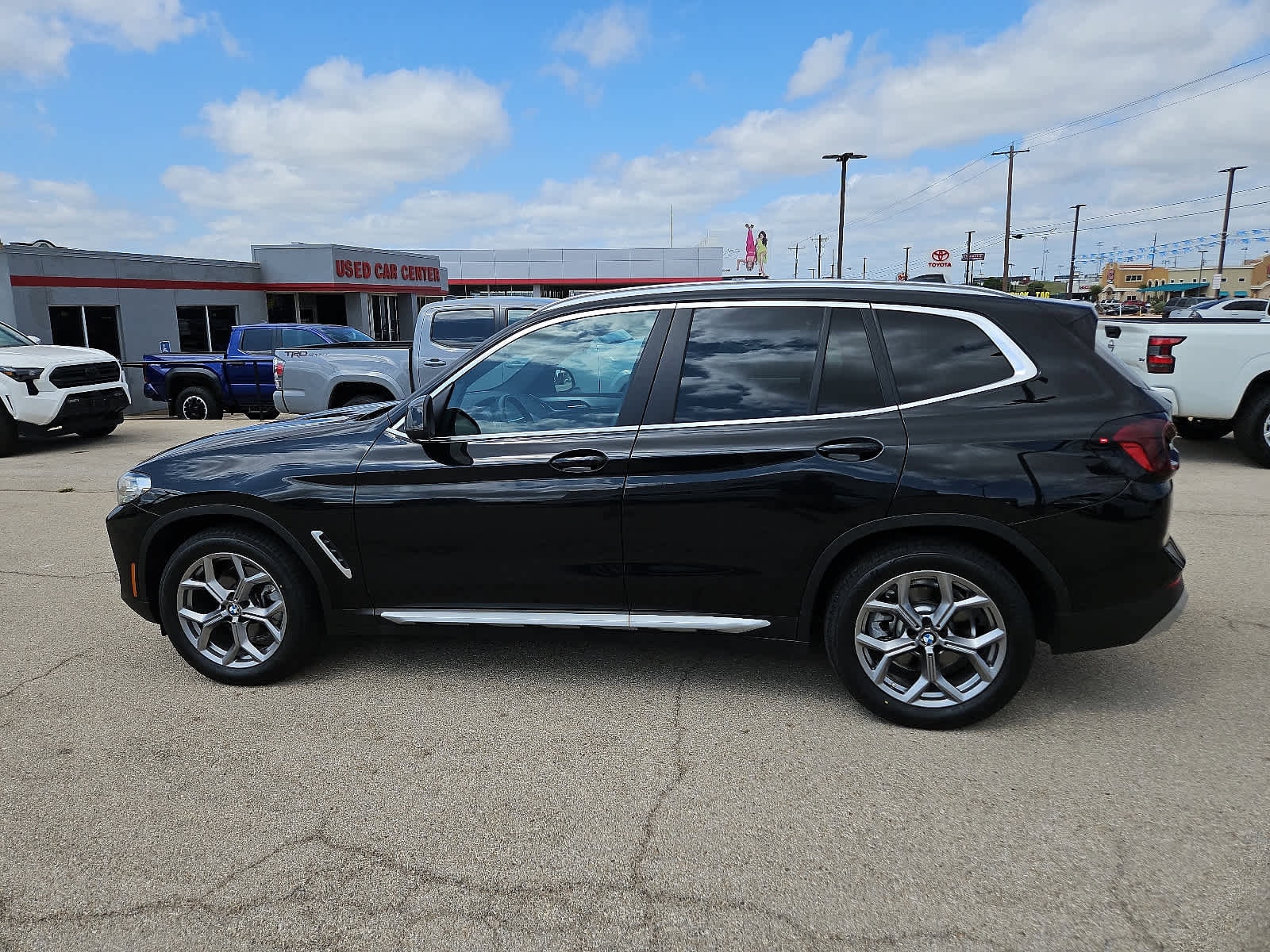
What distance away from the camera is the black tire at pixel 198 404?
1714cm

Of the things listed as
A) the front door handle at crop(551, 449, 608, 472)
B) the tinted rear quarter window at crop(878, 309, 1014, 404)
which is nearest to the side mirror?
the front door handle at crop(551, 449, 608, 472)

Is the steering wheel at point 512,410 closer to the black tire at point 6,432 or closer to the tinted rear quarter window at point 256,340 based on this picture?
A: the black tire at point 6,432

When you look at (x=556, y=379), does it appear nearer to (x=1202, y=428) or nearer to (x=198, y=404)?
(x=1202, y=428)

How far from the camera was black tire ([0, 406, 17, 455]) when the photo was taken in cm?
1165

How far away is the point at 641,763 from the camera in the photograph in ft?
11.5

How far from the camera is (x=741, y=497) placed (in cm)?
371

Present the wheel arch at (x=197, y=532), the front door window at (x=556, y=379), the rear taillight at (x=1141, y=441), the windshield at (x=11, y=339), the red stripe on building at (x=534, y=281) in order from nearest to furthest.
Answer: the rear taillight at (x=1141, y=441)
the front door window at (x=556, y=379)
the wheel arch at (x=197, y=532)
the windshield at (x=11, y=339)
the red stripe on building at (x=534, y=281)

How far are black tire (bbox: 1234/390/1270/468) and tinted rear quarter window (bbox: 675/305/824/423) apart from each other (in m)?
8.04

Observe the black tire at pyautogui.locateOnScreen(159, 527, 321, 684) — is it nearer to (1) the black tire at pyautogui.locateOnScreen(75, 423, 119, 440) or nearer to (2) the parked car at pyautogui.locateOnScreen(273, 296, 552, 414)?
(2) the parked car at pyautogui.locateOnScreen(273, 296, 552, 414)

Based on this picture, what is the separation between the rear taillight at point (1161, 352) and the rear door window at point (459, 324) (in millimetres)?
7458

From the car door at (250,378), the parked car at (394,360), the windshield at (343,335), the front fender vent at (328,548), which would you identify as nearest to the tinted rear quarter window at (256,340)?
the car door at (250,378)

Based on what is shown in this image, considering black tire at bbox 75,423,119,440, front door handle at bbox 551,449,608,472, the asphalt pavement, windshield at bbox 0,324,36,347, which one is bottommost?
the asphalt pavement

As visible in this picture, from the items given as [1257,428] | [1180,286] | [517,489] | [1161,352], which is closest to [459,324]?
[1161,352]

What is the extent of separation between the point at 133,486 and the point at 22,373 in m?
9.19
